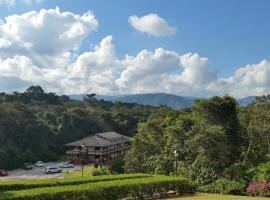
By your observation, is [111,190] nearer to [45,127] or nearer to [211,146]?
[211,146]

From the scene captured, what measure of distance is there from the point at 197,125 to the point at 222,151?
3.23m

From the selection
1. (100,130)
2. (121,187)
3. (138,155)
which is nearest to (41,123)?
(100,130)

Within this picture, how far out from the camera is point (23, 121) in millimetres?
79500

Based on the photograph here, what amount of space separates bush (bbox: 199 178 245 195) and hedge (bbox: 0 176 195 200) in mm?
2552

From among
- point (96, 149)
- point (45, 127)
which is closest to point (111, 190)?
point (96, 149)

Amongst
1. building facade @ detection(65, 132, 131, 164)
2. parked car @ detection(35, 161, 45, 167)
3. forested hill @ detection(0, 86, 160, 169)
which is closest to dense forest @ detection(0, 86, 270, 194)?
building facade @ detection(65, 132, 131, 164)

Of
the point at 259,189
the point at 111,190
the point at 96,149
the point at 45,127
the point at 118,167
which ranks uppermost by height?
the point at 45,127

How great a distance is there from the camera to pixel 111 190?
919 inches

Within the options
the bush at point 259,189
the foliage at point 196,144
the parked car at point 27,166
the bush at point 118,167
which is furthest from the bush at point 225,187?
the parked car at point 27,166

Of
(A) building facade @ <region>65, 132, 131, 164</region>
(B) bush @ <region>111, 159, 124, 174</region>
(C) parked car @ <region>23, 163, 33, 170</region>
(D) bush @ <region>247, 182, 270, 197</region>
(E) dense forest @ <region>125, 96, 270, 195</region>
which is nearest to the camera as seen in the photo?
(D) bush @ <region>247, 182, 270, 197</region>

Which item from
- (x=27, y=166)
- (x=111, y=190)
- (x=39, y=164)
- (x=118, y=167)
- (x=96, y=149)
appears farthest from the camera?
(x=96, y=149)

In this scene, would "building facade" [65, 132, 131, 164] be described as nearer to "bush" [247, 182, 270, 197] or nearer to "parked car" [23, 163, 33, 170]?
"parked car" [23, 163, 33, 170]

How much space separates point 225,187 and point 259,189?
3062 millimetres

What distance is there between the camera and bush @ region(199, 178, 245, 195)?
30.9 meters
